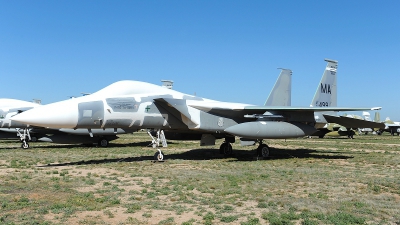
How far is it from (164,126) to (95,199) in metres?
6.57

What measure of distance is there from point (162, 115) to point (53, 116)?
13.0ft

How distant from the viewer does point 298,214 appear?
222 inches

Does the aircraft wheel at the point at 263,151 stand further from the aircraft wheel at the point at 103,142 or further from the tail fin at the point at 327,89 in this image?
the aircraft wheel at the point at 103,142

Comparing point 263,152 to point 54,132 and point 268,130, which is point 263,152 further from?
point 54,132

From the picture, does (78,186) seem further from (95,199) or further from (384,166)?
(384,166)

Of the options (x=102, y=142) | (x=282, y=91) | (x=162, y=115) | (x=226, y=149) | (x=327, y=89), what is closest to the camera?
(x=162, y=115)

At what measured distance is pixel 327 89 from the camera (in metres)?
18.8

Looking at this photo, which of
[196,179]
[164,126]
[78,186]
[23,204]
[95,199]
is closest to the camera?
[23,204]

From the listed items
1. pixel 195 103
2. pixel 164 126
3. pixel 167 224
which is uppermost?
pixel 195 103

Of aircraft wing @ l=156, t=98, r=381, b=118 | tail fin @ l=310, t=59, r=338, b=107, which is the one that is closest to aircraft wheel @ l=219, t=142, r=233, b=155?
aircraft wing @ l=156, t=98, r=381, b=118

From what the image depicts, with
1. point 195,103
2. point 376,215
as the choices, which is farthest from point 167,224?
point 195,103

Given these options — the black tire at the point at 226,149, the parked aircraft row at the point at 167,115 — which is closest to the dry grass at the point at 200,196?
the parked aircraft row at the point at 167,115

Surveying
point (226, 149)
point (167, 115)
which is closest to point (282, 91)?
point (226, 149)

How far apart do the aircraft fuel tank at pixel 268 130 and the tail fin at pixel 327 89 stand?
4121 millimetres
